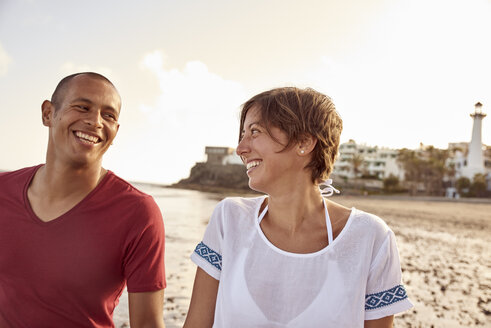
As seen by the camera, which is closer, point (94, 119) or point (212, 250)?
point (212, 250)

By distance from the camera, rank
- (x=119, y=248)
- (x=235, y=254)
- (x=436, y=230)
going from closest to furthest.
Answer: (x=235, y=254), (x=119, y=248), (x=436, y=230)

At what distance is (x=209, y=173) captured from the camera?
6925 cm

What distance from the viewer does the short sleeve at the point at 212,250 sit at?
6.61 ft

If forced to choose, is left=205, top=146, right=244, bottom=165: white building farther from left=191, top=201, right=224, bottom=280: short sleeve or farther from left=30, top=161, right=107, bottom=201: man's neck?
left=191, top=201, right=224, bottom=280: short sleeve

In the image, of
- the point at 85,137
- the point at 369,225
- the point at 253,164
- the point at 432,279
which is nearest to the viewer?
the point at 369,225

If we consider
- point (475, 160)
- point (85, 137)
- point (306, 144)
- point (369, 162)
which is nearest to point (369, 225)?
point (306, 144)

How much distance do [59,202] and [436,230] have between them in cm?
1545

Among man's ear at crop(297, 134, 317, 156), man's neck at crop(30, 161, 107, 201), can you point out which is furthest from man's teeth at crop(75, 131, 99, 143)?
man's ear at crop(297, 134, 317, 156)

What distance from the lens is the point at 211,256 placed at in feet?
6.65

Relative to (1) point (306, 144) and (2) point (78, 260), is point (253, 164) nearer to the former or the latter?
(1) point (306, 144)

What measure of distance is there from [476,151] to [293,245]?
2067 inches

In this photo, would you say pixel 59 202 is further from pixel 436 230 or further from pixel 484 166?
pixel 484 166

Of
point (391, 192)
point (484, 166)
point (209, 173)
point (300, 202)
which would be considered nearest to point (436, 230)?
point (300, 202)

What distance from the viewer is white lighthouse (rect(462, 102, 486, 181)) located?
46250mm
